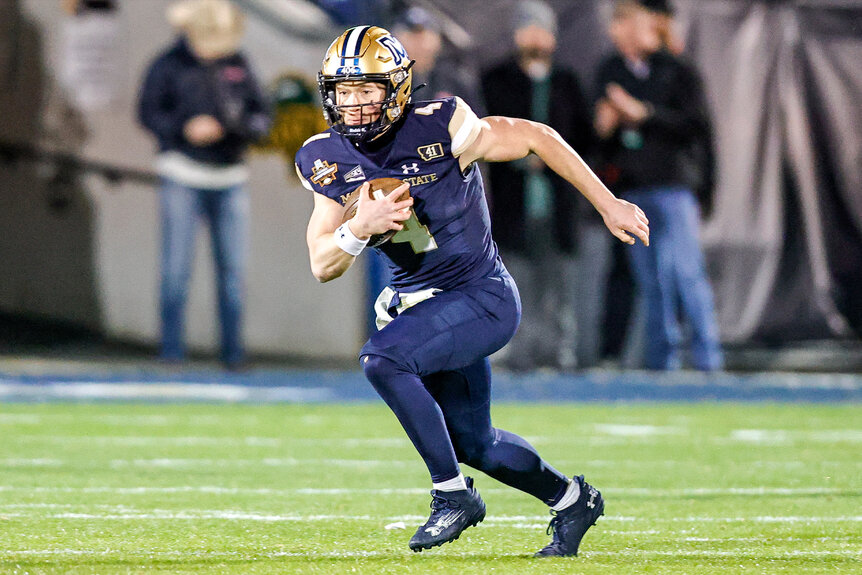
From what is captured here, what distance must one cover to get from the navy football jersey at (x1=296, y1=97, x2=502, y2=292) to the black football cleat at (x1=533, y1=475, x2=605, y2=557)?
713 mm

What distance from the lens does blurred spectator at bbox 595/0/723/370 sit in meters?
10.0

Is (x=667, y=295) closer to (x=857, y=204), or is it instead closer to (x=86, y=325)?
(x=857, y=204)

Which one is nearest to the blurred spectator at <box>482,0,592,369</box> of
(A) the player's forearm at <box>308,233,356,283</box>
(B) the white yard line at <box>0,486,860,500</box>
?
(B) the white yard line at <box>0,486,860,500</box>

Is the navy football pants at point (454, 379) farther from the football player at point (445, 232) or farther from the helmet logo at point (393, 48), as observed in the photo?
the helmet logo at point (393, 48)

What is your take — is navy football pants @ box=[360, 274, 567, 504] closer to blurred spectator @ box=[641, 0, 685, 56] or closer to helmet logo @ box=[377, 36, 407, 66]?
helmet logo @ box=[377, 36, 407, 66]

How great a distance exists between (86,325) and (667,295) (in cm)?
465

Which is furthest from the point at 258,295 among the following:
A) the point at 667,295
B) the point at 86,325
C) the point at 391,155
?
the point at 391,155

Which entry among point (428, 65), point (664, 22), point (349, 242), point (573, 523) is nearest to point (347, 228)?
point (349, 242)

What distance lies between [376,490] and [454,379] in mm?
1582

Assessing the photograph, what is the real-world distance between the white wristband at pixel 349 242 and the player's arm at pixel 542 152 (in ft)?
1.65

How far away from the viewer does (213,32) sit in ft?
33.8

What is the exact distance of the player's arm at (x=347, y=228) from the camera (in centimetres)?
386

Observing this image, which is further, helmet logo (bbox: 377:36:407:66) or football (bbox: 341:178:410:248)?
helmet logo (bbox: 377:36:407:66)

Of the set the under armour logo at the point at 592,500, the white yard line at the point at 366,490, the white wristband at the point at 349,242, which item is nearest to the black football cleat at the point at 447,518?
the under armour logo at the point at 592,500
